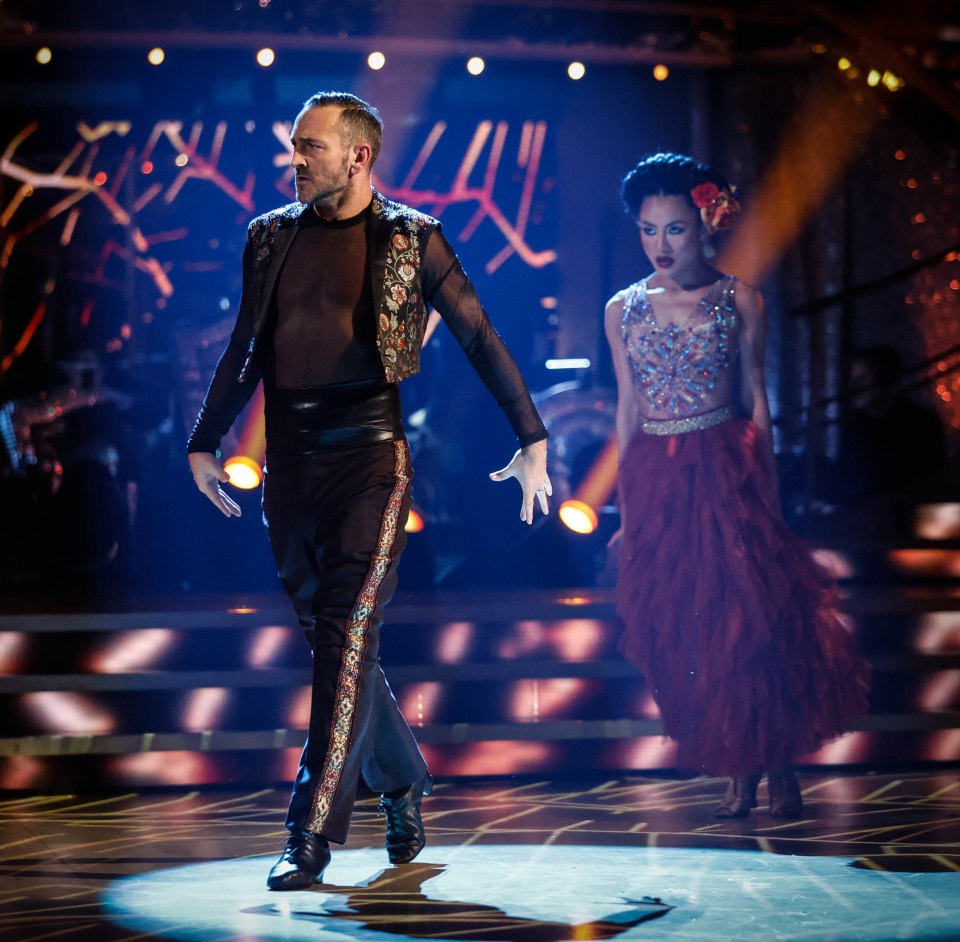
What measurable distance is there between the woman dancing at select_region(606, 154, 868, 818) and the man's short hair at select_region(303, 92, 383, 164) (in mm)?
1189

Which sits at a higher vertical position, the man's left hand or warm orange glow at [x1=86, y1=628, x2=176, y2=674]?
the man's left hand

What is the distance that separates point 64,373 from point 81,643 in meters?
5.94

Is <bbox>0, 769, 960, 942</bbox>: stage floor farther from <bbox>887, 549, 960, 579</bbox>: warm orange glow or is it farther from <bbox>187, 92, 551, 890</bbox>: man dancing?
<bbox>887, 549, 960, 579</bbox>: warm orange glow

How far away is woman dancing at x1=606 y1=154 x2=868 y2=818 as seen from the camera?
455 centimetres

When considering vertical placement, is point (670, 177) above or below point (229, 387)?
above

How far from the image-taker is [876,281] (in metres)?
9.36

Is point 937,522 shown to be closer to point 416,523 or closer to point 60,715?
point 416,523

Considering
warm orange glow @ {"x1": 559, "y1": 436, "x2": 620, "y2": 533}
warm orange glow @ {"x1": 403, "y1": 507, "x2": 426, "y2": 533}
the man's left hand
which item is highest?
warm orange glow @ {"x1": 559, "y1": 436, "x2": 620, "y2": 533}

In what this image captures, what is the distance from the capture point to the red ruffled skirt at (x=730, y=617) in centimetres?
454

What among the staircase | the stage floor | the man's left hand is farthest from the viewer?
the staircase

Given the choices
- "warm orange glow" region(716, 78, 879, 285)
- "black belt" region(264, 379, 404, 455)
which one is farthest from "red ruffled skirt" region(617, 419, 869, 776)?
"warm orange glow" region(716, 78, 879, 285)

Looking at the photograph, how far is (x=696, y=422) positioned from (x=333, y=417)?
1416 millimetres

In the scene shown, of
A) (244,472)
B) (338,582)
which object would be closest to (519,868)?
(338,582)

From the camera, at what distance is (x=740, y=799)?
4559 millimetres
